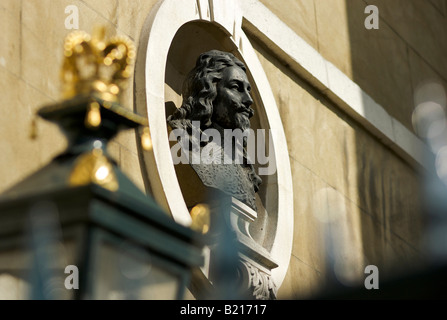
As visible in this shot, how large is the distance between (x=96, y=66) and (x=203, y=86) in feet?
13.5

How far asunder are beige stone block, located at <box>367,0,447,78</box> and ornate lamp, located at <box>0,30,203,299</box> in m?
7.66

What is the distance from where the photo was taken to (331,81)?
8.99 meters

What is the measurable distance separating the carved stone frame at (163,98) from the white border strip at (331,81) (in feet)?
1.03

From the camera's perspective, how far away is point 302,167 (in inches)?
324

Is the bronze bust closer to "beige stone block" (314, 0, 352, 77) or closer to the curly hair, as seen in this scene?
the curly hair

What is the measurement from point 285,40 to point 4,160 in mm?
3579

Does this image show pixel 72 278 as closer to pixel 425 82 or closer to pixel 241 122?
pixel 241 122

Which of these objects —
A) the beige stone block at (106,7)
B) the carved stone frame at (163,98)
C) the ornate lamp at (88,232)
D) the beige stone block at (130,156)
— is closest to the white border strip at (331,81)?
the carved stone frame at (163,98)

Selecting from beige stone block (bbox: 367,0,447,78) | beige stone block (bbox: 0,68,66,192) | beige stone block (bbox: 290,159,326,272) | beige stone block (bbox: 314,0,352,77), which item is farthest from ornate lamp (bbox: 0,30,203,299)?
beige stone block (bbox: 367,0,447,78)

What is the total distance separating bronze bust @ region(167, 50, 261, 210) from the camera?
22.1ft

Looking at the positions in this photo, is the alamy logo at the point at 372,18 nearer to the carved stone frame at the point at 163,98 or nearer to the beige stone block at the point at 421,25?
the beige stone block at the point at 421,25

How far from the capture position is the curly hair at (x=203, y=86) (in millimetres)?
6945

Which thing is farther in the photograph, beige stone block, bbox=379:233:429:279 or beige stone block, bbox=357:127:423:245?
beige stone block, bbox=357:127:423:245
